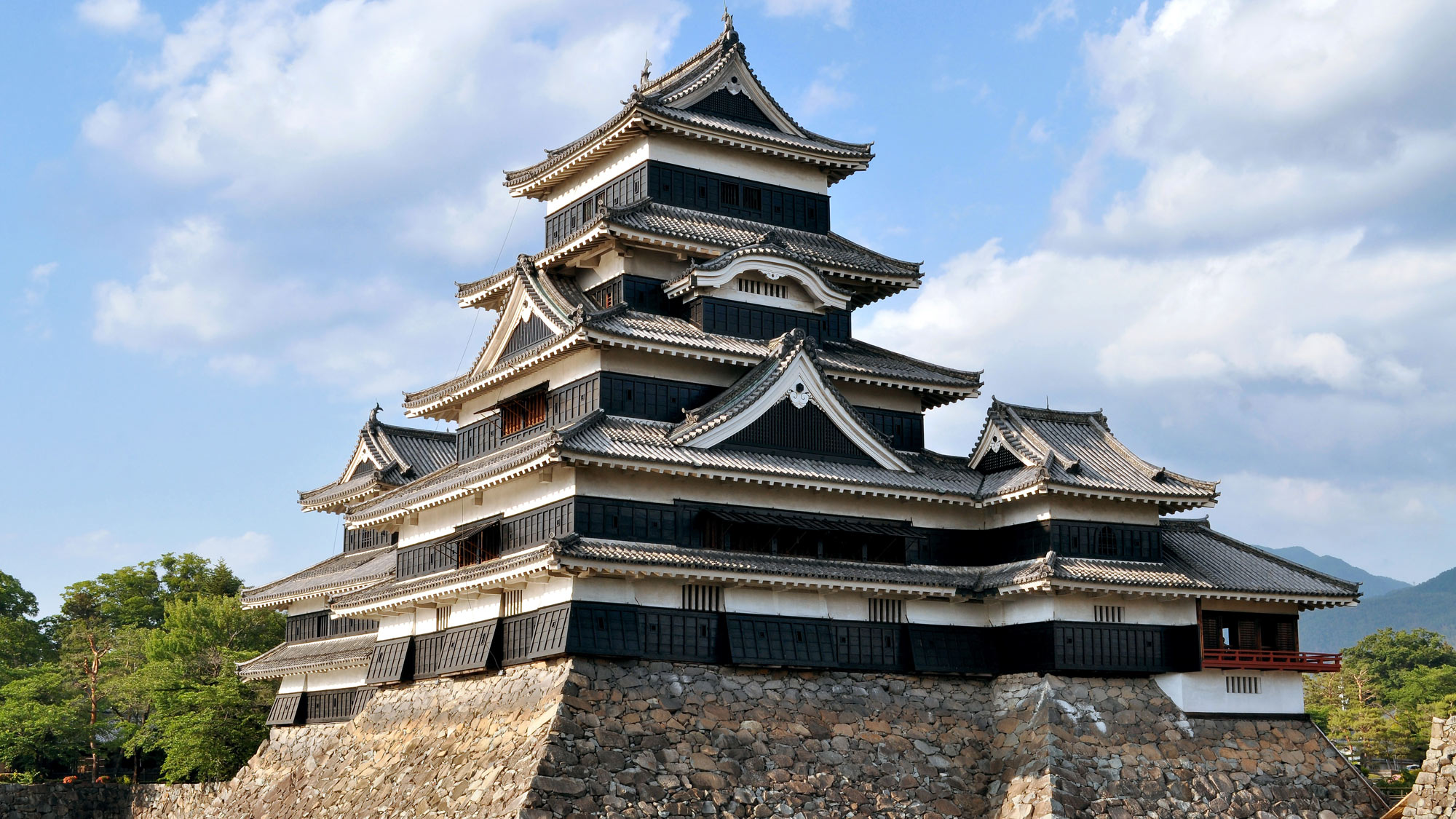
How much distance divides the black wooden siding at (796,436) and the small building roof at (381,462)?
54.0ft

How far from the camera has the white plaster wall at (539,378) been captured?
3338 cm

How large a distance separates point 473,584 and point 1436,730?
22.5 m

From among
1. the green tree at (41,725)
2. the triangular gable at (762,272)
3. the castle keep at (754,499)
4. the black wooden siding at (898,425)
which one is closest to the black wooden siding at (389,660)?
the castle keep at (754,499)

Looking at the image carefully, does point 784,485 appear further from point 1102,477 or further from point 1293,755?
point 1293,755

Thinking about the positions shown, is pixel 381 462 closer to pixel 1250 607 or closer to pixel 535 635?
pixel 535 635

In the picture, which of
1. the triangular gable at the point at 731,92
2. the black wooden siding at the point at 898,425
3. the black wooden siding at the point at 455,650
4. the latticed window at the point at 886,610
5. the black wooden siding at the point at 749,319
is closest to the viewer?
the black wooden siding at the point at 455,650

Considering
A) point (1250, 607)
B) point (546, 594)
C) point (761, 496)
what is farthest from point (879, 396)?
point (546, 594)

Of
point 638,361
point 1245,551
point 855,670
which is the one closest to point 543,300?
point 638,361

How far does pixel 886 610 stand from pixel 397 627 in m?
13.3

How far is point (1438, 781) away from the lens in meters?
30.8

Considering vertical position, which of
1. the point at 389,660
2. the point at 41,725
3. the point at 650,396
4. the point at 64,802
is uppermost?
the point at 650,396

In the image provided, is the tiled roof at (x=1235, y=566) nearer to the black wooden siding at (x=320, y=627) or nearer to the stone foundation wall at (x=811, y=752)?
the stone foundation wall at (x=811, y=752)

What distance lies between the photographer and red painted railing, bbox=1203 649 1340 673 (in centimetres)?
3409

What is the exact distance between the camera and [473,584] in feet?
104
